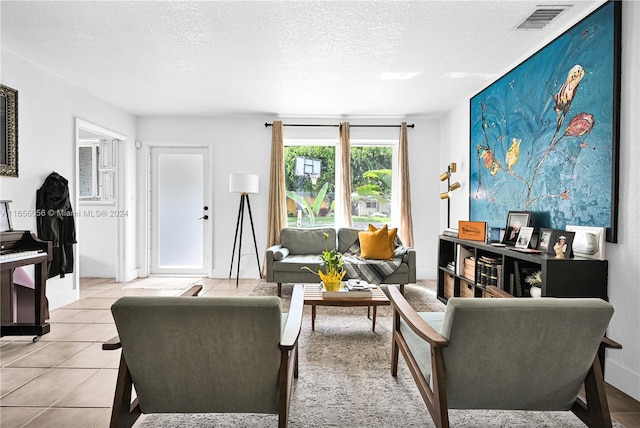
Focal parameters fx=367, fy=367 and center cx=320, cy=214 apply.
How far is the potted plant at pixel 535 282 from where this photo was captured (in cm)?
267

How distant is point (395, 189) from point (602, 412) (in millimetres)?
4275

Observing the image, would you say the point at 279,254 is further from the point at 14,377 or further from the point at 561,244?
the point at 561,244

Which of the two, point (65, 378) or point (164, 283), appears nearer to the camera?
point (65, 378)

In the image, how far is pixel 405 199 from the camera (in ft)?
17.7

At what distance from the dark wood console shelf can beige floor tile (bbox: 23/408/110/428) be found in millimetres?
2705

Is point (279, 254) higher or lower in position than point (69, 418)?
higher

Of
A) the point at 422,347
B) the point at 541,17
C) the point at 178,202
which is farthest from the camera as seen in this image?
the point at 178,202

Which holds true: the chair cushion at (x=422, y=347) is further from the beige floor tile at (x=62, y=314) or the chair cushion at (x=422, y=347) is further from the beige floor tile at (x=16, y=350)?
the beige floor tile at (x=62, y=314)

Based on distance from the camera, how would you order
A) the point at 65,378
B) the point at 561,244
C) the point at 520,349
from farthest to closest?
the point at 561,244 < the point at 65,378 < the point at 520,349

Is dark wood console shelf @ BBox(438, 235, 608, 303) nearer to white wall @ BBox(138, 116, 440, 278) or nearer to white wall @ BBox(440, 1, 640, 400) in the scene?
white wall @ BBox(440, 1, 640, 400)

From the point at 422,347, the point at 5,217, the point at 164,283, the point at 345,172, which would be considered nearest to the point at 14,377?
the point at 5,217

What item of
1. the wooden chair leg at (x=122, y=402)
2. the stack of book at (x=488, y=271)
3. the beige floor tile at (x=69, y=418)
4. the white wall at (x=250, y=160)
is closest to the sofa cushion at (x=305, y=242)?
the white wall at (x=250, y=160)

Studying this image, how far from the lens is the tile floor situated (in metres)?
1.94

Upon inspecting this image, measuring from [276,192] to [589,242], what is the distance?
388cm
